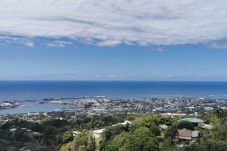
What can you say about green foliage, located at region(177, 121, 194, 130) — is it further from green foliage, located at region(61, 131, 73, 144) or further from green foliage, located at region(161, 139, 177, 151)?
green foliage, located at region(61, 131, 73, 144)

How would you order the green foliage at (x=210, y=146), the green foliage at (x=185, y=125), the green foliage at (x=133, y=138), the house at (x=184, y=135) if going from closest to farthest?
the green foliage at (x=210, y=146)
the green foliage at (x=133, y=138)
the house at (x=184, y=135)
the green foliage at (x=185, y=125)

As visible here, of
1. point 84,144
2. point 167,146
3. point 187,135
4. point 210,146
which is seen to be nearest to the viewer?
point 210,146

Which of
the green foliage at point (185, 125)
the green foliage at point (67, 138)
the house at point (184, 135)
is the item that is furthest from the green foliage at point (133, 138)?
the green foliage at point (67, 138)

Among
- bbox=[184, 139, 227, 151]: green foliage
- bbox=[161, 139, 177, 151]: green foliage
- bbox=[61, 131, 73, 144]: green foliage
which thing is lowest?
bbox=[61, 131, 73, 144]: green foliage

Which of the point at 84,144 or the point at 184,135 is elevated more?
the point at 184,135

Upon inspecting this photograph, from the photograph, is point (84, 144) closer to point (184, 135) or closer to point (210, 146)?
point (184, 135)

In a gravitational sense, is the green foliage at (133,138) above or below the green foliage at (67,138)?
above

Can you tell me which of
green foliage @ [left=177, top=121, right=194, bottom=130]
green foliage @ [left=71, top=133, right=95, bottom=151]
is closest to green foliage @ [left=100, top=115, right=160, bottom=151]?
green foliage @ [left=71, top=133, right=95, bottom=151]

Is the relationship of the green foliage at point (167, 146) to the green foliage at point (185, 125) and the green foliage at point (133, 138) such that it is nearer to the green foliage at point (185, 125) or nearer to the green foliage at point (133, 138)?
the green foliage at point (133, 138)

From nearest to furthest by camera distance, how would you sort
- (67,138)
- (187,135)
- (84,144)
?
(187,135) < (84,144) < (67,138)

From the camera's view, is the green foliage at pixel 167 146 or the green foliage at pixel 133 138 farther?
the green foliage at pixel 167 146

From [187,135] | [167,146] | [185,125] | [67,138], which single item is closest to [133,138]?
[167,146]

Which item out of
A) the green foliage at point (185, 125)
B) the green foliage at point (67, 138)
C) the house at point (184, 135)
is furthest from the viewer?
the green foliage at point (67, 138)
